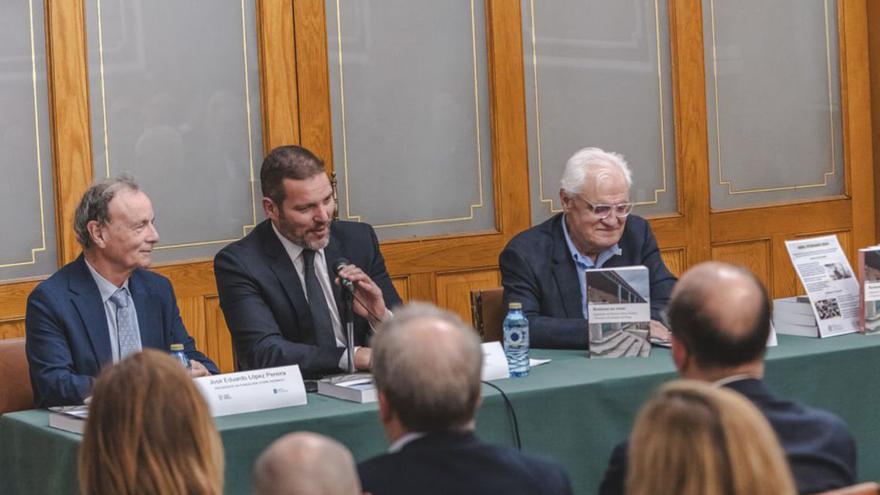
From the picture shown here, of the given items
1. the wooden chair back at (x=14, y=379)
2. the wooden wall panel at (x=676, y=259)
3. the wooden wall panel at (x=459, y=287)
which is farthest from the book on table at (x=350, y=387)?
the wooden wall panel at (x=676, y=259)

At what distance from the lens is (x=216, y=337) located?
5.68 meters

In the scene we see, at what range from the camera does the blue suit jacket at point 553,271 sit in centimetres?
444

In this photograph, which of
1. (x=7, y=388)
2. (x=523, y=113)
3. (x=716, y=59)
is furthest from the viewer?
(x=716, y=59)

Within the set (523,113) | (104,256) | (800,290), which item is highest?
(523,113)

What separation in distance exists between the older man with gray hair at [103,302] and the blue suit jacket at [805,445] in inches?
67.6

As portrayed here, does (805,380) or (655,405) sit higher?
(655,405)

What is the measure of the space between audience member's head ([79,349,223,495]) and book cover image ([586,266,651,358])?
204 cm

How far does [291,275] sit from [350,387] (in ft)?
2.56

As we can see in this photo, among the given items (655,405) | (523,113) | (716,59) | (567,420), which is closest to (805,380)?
(567,420)

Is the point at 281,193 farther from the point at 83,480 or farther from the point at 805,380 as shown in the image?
the point at 83,480

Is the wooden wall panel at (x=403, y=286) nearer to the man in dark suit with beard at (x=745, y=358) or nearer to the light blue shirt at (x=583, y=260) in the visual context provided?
the light blue shirt at (x=583, y=260)

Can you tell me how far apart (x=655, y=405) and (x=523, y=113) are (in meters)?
4.69

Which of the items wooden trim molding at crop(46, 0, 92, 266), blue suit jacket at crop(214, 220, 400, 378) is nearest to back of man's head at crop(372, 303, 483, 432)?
blue suit jacket at crop(214, 220, 400, 378)

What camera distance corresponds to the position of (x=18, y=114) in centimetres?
527
